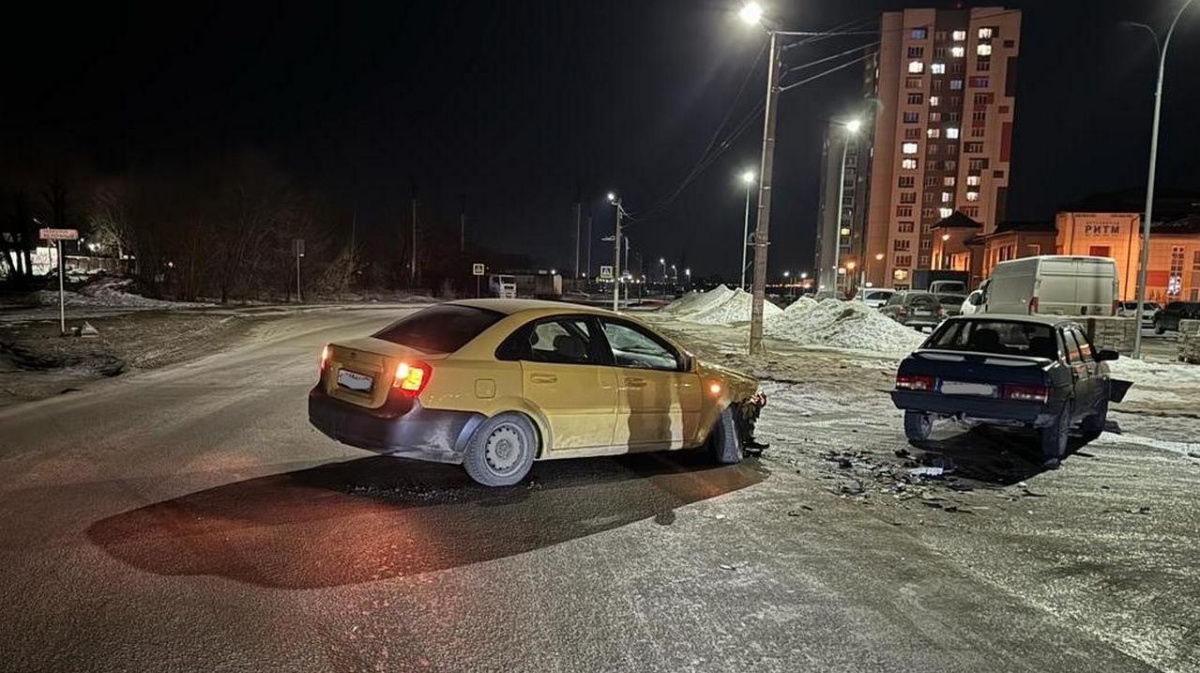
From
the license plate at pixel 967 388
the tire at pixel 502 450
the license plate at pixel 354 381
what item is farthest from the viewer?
the license plate at pixel 967 388

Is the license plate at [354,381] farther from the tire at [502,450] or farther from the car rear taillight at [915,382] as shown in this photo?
the car rear taillight at [915,382]

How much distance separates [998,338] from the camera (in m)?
9.06

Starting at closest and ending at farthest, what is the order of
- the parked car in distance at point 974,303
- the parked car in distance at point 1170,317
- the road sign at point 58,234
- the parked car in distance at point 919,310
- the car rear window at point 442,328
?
the car rear window at point 442,328
the road sign at point 58,234
the parked car in distance at point 974,303
the parked car in distance at point 919,310
the parked car in distance at point 1170,317

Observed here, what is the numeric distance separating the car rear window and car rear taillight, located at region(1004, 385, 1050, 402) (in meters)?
5.25

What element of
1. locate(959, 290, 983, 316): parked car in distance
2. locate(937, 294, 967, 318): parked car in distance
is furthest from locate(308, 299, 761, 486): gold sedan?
locate(937, 294, 967, 318): parked car in distance

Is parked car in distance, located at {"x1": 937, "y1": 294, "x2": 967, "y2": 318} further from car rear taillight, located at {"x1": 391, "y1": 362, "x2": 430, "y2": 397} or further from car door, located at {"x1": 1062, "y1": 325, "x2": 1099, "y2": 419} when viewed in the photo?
car rear taillight, located at {"x1": 391, "y1": 362, "x2": 430, "y2": 397}

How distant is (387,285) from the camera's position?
2633 inches

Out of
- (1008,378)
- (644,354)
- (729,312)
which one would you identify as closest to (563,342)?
(644,354)

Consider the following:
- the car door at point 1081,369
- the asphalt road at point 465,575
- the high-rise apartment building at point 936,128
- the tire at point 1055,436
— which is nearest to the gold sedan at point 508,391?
the asphalt road at point 465,575

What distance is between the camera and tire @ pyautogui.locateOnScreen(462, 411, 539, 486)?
5.99m

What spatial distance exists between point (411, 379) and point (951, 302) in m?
32.4

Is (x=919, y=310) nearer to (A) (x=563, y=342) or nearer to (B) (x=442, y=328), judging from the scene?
(A) (x=563, y=342)

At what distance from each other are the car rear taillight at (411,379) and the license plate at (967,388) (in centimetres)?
560

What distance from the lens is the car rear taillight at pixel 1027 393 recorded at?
7617 mm
